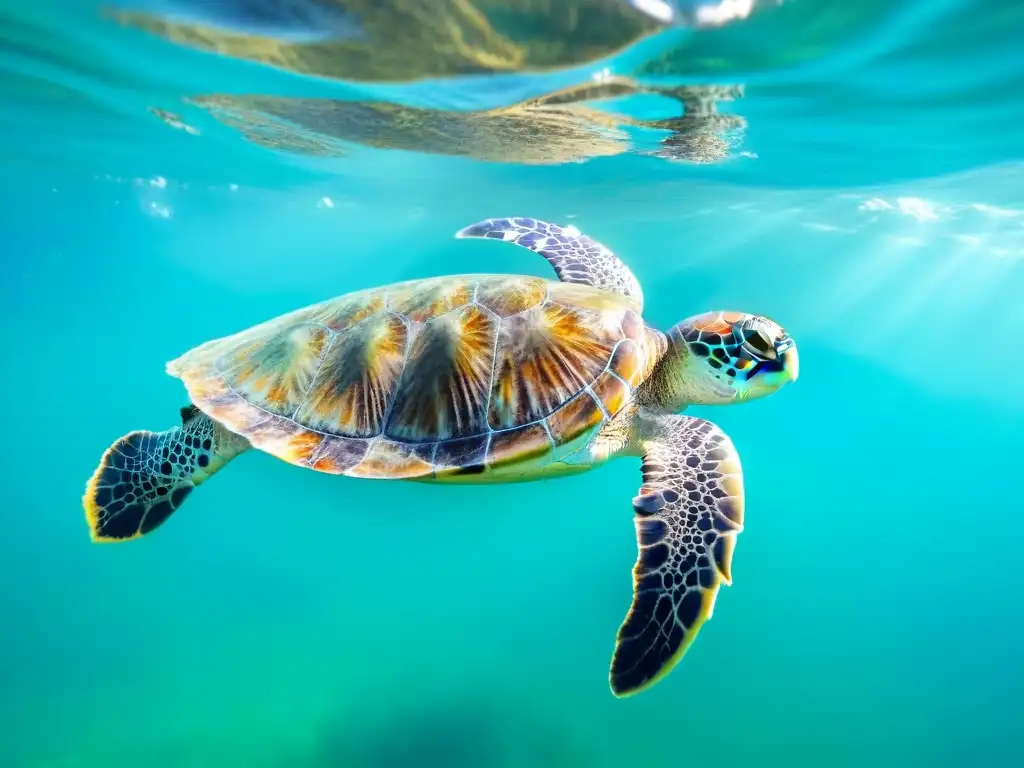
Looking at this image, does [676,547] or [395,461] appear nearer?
[676,547]

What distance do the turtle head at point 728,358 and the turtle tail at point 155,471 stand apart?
10.4 ft

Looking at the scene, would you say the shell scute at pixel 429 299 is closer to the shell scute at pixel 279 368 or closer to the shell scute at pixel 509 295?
the shell scute at pixel 509 295

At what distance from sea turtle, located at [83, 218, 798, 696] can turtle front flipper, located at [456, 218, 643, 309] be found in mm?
838

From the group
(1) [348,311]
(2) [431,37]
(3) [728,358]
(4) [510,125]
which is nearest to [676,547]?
(3) [728,358]

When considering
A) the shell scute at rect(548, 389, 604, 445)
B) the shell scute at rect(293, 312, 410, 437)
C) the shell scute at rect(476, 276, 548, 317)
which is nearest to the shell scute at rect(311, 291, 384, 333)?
the shell scute at rect(293, 312, 410, 437)

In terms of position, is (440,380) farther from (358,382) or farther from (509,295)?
(509,295)

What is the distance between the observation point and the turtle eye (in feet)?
11.1

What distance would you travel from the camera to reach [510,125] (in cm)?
805

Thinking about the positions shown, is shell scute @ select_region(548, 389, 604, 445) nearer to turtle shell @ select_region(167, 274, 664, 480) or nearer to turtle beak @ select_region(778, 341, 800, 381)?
turtle shell @ select_region(167, 274, 664, 480)

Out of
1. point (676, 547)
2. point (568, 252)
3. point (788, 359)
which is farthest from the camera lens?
point (568, 252)

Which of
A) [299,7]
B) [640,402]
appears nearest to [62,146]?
[299,7]

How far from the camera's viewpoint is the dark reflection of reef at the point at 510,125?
6.77 metres

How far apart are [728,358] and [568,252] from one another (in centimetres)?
213

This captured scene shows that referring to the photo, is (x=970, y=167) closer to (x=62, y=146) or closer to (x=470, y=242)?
(x=62, y=146)
